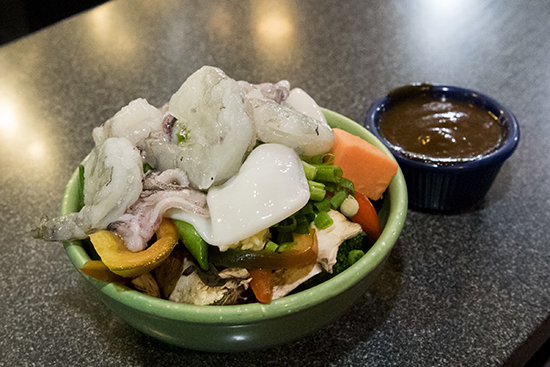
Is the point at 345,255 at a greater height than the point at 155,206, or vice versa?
the point at 155,206

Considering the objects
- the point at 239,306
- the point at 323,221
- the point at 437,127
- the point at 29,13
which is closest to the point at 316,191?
the point at 323,221

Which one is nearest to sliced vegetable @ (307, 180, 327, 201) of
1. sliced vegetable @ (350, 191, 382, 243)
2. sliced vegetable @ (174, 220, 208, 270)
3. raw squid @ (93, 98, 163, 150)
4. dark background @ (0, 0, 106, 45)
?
sliced vegetable @ (350, 191, 382, 243)

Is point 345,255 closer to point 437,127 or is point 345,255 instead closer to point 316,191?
point 316,191

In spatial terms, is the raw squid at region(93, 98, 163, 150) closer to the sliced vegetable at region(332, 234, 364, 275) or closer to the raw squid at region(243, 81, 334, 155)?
the raw squid at region(243, 81, 334, 155)

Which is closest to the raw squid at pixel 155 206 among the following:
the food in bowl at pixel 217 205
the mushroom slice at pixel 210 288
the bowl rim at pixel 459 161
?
the food in bowl at pixel 217 205

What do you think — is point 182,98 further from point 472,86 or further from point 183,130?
point 472,86

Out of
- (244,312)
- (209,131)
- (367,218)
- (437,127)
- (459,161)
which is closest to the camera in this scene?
(244,312)

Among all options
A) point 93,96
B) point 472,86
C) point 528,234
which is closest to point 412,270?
point 528,234
